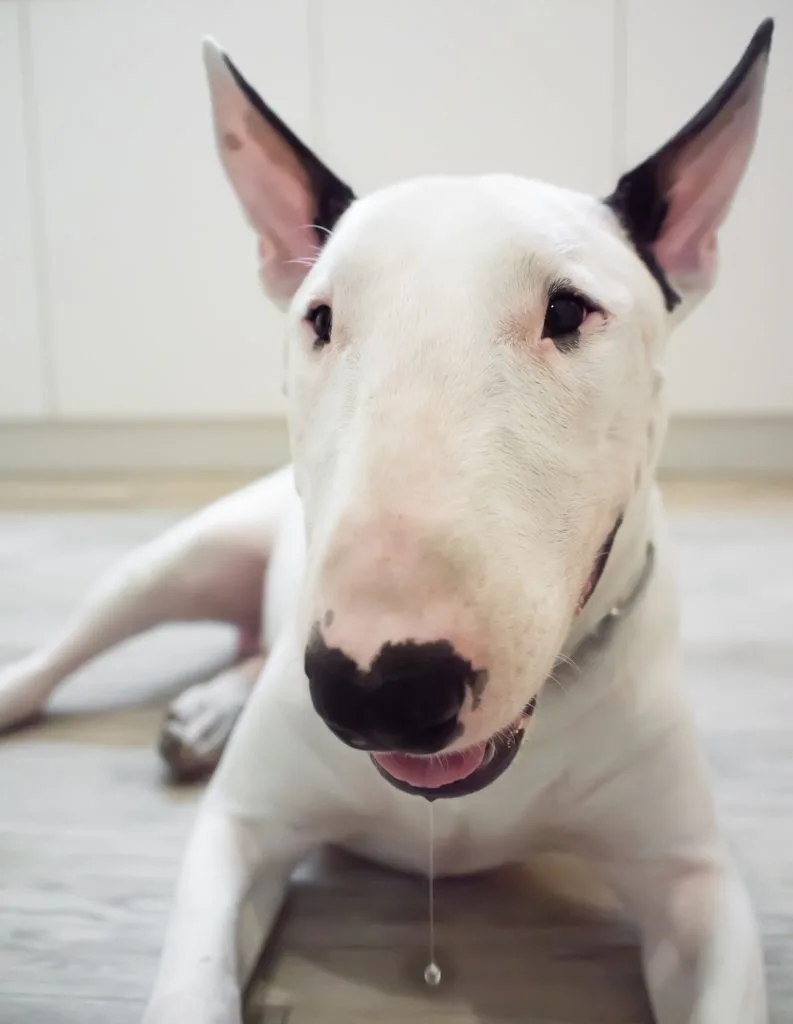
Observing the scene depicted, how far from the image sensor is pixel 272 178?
0.92 m

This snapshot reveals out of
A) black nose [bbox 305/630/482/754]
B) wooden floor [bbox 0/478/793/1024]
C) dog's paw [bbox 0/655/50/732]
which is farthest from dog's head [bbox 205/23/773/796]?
dog's paw [bbox 0/655/50/732]

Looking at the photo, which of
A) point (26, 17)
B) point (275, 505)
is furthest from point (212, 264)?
point (275, 505)

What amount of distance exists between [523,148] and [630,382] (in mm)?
2275

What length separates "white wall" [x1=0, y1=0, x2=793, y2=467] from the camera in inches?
107

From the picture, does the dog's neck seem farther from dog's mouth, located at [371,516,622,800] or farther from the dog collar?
dog's mouth, located at [371,516,622,800]

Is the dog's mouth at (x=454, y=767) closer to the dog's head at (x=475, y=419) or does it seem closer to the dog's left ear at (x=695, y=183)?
Result: the dog's head at (x=475, y=419)

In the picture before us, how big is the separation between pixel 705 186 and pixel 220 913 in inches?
27.3

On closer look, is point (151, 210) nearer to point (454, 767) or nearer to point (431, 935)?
point (431, 935)

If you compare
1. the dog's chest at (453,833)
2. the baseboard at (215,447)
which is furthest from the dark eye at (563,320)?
the baseboard at (215,447)

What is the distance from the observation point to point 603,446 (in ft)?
2.26

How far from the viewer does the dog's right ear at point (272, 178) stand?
88 centimetres

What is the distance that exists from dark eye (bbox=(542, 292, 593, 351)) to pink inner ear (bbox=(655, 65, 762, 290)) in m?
0.20

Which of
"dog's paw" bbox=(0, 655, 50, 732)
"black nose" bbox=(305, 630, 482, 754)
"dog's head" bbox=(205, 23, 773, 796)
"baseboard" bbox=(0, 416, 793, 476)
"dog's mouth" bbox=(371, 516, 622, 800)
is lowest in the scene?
"baseboard" bbox=(0, 416, 793, 476)

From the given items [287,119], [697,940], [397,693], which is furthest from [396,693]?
[287,119]
